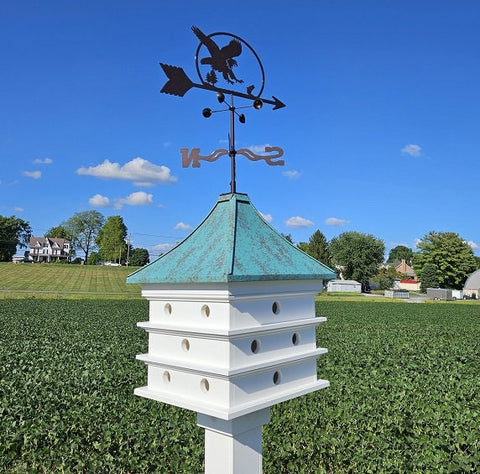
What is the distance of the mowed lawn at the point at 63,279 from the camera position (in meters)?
54.3

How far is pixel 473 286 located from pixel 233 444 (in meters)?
82.7

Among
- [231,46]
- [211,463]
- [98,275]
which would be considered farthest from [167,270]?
[98,275]

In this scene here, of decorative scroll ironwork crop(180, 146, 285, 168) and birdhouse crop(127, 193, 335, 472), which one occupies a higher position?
decorative scroll ironwork crop(180, 146, 285, 168)

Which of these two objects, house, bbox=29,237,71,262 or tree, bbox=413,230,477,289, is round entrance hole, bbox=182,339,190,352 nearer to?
tree, bbox=413,230,477,289

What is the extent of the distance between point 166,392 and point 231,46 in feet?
6.87

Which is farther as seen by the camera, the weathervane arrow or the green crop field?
the green crop field

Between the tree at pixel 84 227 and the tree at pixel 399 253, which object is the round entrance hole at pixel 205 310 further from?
the tree at pixel 399 253

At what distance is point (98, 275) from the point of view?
6956 cm

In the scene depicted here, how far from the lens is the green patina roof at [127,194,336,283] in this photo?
2.21 meters

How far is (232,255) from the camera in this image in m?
2.21

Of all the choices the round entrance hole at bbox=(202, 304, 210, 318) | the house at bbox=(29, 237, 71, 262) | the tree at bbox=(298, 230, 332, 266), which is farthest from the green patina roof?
the house at bbox=(29, 237, 71, 262)

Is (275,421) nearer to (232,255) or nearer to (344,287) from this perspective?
(232,255)

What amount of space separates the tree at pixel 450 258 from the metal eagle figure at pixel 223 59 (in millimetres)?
79879

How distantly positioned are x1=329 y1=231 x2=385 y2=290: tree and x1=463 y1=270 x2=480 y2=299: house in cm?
1639
